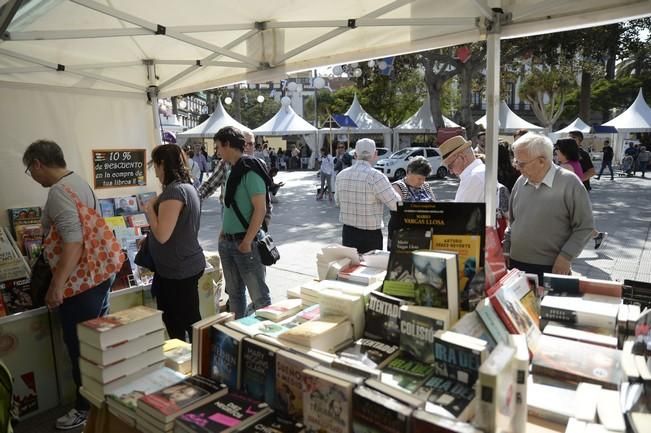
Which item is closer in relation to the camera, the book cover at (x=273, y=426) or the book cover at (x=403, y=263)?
the book cover at (x=273, y=426)

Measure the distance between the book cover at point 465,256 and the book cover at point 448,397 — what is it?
0.39m

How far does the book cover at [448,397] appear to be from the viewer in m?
1.24

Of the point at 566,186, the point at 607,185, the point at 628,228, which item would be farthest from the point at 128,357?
the point at 607,185

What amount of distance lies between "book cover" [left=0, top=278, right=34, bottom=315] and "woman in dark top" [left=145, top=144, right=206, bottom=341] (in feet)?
2.97

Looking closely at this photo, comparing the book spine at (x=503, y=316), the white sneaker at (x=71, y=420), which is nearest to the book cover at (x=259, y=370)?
the book spine at (x=503, y=316)

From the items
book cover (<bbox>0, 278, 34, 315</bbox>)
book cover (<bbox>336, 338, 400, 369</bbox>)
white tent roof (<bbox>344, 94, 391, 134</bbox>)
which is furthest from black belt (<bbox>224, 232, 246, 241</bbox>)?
white tent roof (<bbox>344, 94, 391, 134</bbox>)

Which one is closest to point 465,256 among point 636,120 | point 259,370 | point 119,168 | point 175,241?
point 259,370

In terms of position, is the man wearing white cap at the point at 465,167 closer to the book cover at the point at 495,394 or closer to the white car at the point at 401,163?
the book cover at the point at 495,394

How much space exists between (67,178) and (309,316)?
1.82 metres

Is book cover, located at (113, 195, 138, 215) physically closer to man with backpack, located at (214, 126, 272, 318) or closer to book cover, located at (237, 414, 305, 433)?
man with backpack, located at (214, 126, 272, 318)

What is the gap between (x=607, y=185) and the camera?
16016 millimetres

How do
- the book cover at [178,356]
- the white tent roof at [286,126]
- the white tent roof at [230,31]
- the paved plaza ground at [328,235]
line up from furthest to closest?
the white tent roof at [286,126]
the paved plaza ground at [328,235]
the white tent roof at [230,31]
the book cover at [178,356]

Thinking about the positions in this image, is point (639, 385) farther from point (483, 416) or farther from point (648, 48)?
point (648, 48)

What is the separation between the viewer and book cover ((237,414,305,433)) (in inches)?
55.3
